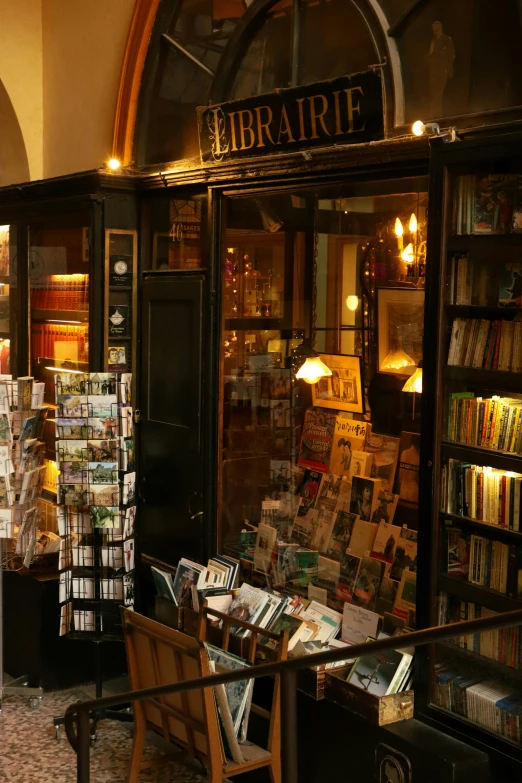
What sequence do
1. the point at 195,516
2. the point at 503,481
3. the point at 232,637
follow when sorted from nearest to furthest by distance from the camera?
the point at 503,481, the point at 232,637, the point at 195,516

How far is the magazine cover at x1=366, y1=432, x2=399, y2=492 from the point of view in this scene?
5043 mm

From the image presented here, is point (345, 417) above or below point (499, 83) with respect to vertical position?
below

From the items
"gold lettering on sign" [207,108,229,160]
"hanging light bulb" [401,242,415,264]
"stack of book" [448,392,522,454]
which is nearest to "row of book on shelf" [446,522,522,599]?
"stack of book" [448,392,522,454]

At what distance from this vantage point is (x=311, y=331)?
5.38 m

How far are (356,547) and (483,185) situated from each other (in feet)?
6.94

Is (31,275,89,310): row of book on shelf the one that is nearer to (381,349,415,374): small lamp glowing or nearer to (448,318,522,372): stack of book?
(381,349,415,374): small lamp glowing

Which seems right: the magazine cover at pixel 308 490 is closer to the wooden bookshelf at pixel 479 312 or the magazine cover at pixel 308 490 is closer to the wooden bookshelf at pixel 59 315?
the wooden bookshelf at pixel 479 312

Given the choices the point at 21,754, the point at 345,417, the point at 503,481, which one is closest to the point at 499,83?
the point at 503,481

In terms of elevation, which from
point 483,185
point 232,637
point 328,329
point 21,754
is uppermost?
point 483,185

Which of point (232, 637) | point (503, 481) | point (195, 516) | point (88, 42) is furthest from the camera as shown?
point (88, 42)

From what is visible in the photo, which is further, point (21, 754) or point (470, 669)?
point (21, 754)

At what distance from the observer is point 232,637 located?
4820 millimetres

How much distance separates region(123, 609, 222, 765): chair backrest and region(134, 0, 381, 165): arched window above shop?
2.75m

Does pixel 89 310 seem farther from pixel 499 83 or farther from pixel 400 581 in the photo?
pixel 499 83
